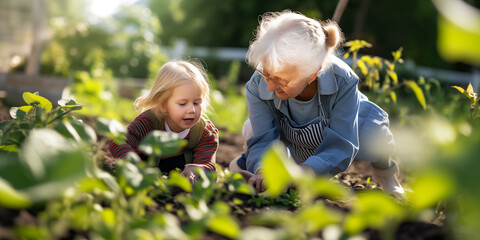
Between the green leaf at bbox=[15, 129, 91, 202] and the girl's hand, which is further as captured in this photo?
the girl's hand

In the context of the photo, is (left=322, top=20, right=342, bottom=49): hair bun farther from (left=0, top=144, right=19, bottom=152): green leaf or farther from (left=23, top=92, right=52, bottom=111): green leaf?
(left=0, top=144, right=19, bottom=152): green leaf

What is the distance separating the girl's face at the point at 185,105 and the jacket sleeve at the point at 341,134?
532mm

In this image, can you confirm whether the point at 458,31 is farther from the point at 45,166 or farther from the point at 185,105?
the point at 185,105

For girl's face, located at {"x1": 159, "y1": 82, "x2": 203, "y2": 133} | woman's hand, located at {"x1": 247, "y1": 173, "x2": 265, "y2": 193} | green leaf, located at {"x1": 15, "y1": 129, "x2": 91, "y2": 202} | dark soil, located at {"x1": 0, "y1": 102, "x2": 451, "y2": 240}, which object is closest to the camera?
green leaf, located at {"x1": 15, "y1": 129, "x2": 91, "y2": 202}

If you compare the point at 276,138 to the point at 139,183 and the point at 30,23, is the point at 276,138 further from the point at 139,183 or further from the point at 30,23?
the point at 30,23

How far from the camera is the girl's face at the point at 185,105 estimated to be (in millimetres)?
1971

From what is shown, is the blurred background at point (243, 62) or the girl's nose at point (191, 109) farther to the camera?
the girl's nose at point (191, 109)

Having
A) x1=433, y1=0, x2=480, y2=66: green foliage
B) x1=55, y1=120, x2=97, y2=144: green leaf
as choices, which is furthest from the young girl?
x1=433, y1=0, x2=480, y2=66: green foliage

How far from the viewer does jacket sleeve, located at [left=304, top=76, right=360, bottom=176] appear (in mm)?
1850

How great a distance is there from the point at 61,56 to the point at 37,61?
447mm

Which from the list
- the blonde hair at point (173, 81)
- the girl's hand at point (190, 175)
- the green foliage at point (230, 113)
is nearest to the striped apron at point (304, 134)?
the blonde hair at point (173, 81)

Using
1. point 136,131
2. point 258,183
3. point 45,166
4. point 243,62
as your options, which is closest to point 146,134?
point 136,131

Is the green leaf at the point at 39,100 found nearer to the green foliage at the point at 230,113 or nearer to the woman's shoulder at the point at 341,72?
the woman's shoulder at the point at 341,72

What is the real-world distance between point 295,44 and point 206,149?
62 centimetres
